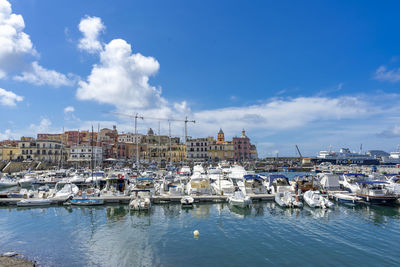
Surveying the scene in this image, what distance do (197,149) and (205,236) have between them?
94534mm

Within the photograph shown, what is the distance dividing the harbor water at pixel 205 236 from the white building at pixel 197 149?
8382 centimetres

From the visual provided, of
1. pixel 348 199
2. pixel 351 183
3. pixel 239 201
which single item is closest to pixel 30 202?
pixel 239 201

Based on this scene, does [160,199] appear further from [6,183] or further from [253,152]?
[253,152]

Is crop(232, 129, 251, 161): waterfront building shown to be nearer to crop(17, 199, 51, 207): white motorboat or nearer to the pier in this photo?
the pier

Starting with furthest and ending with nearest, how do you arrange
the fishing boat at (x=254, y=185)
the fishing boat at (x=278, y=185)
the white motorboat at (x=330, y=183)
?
the white motorboat at (x=330, y=183) < the fishing boat at (x=254, y=185) < the fishing boat at (x=278, y=185)

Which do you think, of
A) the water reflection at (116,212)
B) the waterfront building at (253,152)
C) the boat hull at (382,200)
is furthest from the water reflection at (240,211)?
the waterfront building at (253,152)

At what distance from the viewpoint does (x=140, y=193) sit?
33.1m

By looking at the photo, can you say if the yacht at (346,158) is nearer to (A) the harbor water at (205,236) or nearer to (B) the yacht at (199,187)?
(A) the harbor water at (205,236)

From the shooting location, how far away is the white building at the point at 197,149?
114 meters

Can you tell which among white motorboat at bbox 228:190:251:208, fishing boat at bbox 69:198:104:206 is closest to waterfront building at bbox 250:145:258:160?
white motorboat at bbox 228:190:251:208

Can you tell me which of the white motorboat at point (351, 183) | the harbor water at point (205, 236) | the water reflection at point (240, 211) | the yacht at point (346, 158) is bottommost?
the harbor water at point (205, 236)

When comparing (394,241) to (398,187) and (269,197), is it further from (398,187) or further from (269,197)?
(398,187)

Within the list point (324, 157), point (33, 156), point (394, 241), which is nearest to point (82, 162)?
point (33, 156)

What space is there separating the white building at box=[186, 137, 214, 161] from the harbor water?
83.8 meters
